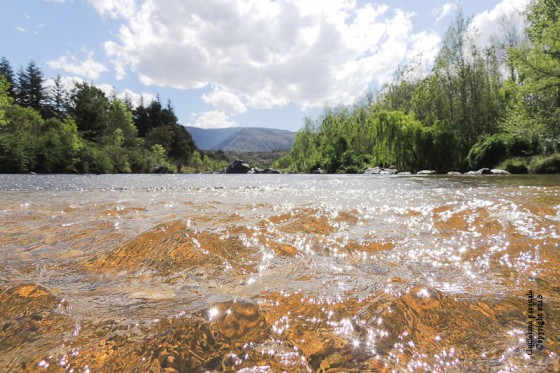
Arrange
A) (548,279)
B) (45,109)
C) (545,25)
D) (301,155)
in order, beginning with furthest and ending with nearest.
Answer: (301,155) < (45,109) < (545,25) < (548,279)

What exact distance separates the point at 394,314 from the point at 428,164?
30.1 metres

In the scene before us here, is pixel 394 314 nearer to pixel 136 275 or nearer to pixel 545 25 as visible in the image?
pixel 136 275

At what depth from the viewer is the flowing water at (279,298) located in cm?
106

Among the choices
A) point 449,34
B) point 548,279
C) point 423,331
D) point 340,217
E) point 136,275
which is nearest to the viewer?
point 423,331

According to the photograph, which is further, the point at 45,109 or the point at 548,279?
the point at 45,109

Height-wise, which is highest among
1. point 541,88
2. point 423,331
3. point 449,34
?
point 449,34

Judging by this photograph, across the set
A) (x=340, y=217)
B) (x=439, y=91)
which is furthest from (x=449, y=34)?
(x=340, y=217)

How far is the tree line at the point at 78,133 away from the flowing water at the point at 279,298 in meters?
27.0

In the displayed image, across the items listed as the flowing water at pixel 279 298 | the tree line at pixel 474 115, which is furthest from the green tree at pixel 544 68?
the flowing water at pixel 279 298

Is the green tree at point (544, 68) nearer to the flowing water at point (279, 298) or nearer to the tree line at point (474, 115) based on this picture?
the tree line at point (474, 115)

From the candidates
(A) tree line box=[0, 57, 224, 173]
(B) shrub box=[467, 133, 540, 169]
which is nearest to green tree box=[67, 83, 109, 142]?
(A) tree line box=[0, 57, 224, 173]

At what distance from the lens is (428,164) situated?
1112 inches

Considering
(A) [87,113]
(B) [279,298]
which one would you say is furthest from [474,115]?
(A) [87,113]

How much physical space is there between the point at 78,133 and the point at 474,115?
1695 inches
